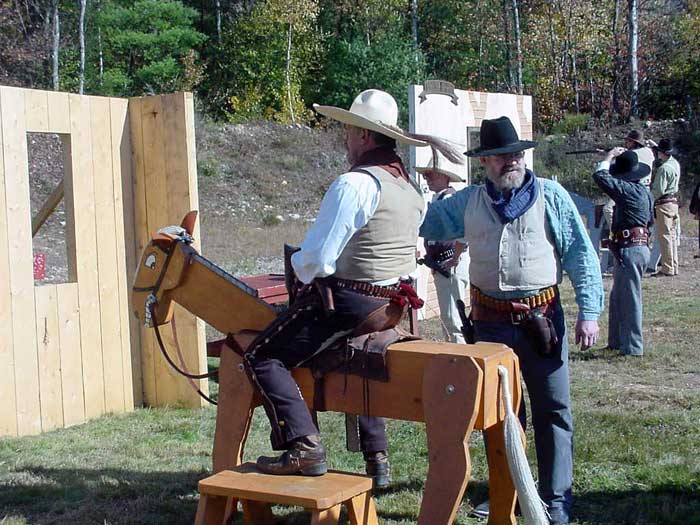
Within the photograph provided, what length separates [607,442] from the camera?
600 centimetres

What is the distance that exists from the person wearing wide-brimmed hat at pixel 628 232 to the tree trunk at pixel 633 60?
2193 cm

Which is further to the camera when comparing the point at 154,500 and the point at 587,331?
the point at 154,500

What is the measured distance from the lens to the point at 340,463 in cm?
577

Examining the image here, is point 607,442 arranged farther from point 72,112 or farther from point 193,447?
point 72,112

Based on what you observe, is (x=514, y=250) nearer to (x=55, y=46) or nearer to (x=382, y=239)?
(x=382, y=239)

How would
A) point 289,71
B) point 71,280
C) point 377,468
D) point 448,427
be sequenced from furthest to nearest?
A: point 289,71
point 71,280
point 377,468
point 448,427

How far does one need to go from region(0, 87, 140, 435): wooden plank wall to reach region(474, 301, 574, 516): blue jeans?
3314 mm

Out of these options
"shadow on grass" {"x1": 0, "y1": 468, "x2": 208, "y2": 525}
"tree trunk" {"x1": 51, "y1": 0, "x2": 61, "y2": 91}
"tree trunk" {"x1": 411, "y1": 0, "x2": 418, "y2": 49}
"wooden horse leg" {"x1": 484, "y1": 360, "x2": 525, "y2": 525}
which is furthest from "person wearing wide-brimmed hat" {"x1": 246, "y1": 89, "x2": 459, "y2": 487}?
"tree trunk" {"x1": 411, "y1": 0, "x2": 418, "y2": 49}

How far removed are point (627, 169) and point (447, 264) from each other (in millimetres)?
2304

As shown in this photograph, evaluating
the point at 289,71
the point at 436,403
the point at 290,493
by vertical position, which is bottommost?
the point at 290,493

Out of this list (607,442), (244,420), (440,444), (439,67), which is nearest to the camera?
(440,444)

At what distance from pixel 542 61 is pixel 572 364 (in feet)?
92.2

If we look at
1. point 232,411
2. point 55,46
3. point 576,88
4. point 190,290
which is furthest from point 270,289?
point 576,88

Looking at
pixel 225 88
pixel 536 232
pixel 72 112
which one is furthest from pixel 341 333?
Result: pixel 225 88
